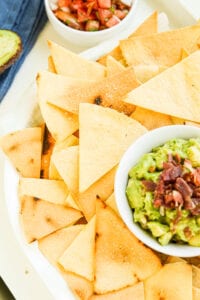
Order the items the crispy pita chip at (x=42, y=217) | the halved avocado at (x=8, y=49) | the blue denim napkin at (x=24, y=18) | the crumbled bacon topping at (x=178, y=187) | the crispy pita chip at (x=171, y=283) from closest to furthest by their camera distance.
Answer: the crumbled bacon topping at (x=178, y=187), the crispy pita chip at (x=171, y=283), the crispy pita chip at (x=42, y=217), the halved avocado at (x=8, y=49), the blue denim napkin at (x=24, y=18)

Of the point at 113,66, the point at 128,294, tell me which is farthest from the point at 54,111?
the point at 128,294

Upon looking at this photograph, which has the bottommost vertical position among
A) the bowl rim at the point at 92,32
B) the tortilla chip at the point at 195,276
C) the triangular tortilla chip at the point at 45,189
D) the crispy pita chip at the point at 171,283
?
the tortilla chip at the point at 195,276

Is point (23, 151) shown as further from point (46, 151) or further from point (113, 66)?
point (113, 66)

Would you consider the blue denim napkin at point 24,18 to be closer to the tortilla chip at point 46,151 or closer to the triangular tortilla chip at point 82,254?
the tortilla chip at point 46,151

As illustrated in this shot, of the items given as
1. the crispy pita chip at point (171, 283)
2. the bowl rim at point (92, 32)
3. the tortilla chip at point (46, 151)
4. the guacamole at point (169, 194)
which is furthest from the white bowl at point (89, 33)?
the crispy pita chip at point (171, 283)

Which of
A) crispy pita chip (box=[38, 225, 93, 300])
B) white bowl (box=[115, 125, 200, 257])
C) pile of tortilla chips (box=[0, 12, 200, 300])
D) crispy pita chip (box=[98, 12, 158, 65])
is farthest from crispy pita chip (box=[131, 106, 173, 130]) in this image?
crispy pita chip (box=[38, 225, 93, 300])

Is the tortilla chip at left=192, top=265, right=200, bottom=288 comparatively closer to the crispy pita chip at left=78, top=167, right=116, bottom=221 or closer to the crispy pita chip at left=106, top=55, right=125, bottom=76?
the crispy pita chip at left=78, top=167, right=116, bottom=221
